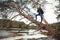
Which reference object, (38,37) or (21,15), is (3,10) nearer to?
(21,15)

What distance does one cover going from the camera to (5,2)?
1538 millimetres

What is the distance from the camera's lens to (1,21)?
5.03 ft

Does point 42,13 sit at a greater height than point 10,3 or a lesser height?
lesser

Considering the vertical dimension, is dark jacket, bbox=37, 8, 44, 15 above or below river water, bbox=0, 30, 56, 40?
above

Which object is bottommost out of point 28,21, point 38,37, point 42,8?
point 38,37

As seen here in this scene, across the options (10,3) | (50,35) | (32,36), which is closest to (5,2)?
(10,3)

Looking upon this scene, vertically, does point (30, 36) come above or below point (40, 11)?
below

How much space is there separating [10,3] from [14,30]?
0.26m

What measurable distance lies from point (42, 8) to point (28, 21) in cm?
19

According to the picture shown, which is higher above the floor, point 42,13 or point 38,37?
point 42,13

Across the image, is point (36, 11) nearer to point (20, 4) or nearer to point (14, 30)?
point (20, 4)

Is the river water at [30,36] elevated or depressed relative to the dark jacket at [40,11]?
depressed

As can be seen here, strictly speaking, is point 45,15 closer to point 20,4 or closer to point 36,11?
point 36,11

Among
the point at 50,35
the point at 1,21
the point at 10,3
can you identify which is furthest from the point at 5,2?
the point at 50,35
